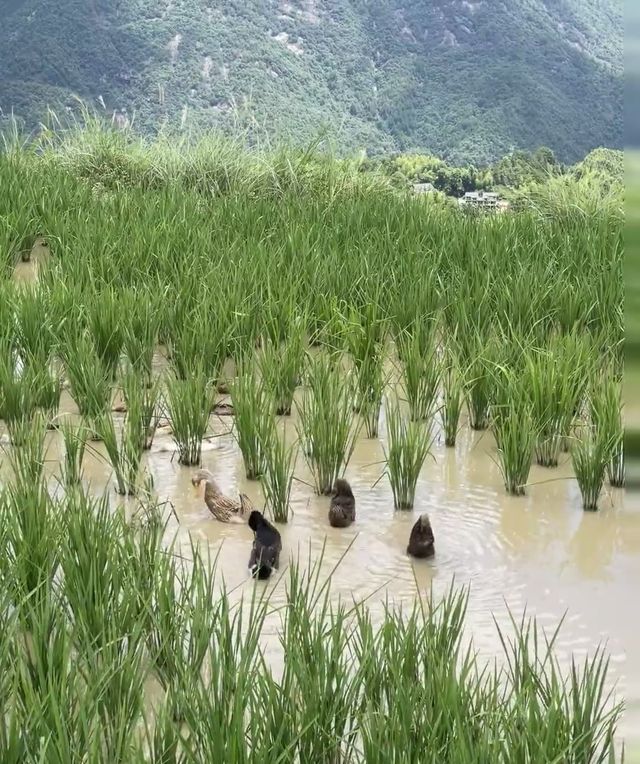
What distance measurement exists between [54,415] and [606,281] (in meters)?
2.27

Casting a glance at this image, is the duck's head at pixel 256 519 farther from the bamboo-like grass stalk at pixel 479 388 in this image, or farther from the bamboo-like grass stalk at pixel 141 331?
the bamboo-like grass stalk at pixel 141 331

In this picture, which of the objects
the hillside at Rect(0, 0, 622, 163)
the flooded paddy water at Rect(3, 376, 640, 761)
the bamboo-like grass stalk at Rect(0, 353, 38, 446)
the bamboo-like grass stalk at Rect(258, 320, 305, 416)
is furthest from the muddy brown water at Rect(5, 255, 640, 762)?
the hillside at Rect(0, 0, 622, 163)

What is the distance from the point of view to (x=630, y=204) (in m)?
0.33

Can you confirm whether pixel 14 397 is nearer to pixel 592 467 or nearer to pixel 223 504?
pixel 223 504

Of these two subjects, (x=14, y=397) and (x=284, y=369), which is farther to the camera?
(x=284, y=369)

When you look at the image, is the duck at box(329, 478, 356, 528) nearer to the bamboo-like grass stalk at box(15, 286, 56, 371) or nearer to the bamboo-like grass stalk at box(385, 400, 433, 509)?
the bamboo-like grass stalk at box(385, 400, 433, 509)

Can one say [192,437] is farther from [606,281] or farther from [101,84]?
[101,84]

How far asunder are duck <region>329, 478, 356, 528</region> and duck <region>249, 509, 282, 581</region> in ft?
0.61

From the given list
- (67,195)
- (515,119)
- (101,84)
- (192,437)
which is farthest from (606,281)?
(101,84)

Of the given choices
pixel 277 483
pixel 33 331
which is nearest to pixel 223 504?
pixel 277 483

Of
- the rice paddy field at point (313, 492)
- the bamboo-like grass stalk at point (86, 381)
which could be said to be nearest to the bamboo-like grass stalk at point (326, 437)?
the rice paddy field at point (313, 492)

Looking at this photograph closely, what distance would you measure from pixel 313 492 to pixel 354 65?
132 ft

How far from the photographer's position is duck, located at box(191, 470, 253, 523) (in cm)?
226

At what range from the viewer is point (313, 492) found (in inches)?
98.4
